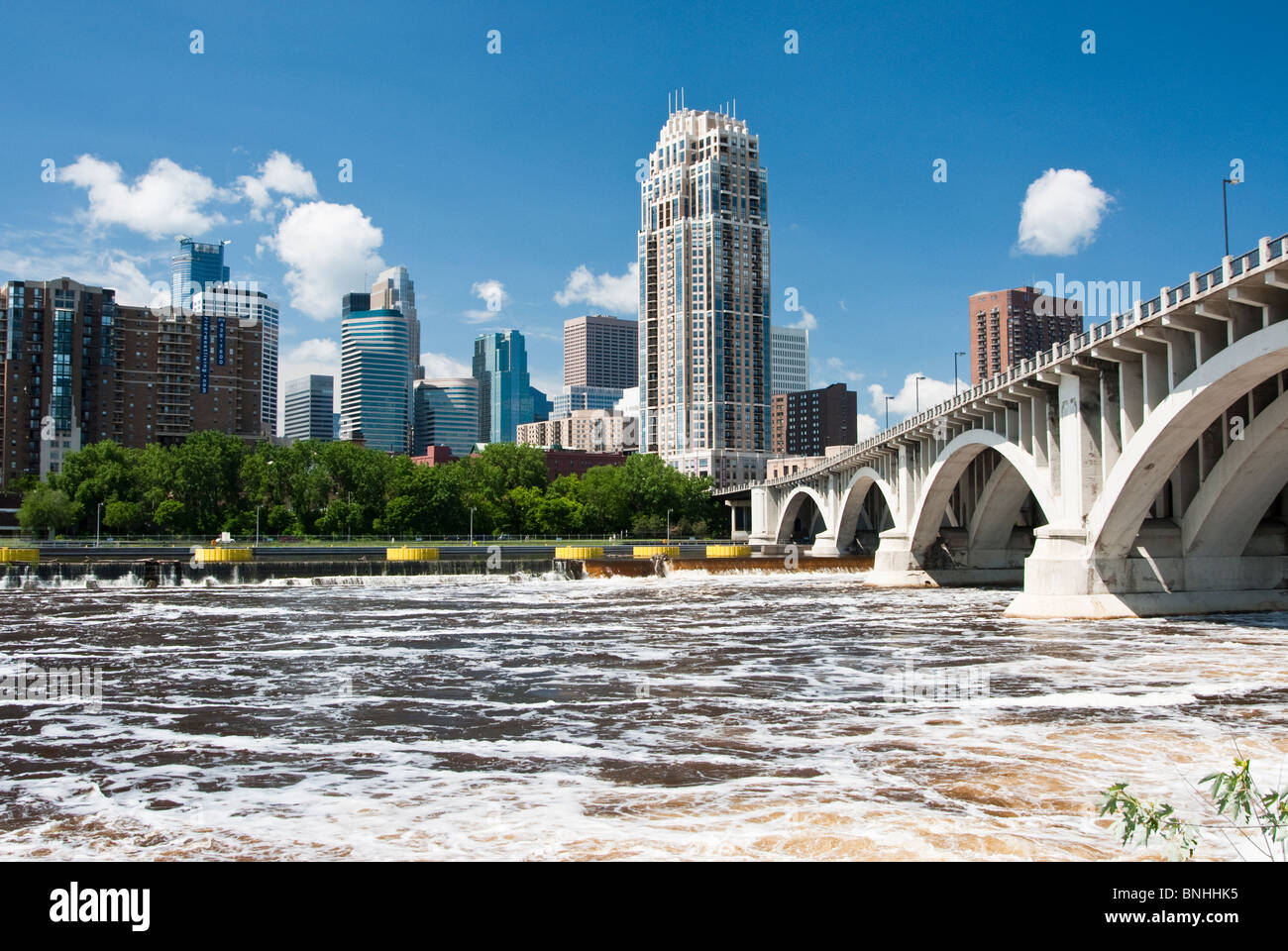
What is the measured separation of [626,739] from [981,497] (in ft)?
176

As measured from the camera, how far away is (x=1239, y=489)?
1513 inches

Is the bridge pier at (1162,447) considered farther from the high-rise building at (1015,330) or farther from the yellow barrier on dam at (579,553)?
the high-rise building at (1015,330)

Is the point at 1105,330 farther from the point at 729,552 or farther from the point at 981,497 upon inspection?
the point at 729,552

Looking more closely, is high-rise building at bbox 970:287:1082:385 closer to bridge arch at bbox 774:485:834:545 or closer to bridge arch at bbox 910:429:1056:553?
bridge arch at bbox 774:485:834:545

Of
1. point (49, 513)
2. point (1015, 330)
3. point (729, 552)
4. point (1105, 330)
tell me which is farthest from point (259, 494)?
point (1015, 330)

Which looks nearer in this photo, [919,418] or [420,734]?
[420,734]

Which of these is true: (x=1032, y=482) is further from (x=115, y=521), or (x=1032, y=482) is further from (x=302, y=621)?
(x=115, y=521)

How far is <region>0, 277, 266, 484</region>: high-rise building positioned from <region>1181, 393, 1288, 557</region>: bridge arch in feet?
552

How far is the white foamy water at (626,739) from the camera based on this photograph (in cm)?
1162

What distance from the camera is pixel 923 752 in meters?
16.2

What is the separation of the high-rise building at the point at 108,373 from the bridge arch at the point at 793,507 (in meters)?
109

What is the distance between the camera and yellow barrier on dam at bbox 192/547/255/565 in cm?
7512

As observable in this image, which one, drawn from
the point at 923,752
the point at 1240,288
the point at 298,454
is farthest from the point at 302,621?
the point at 298,454

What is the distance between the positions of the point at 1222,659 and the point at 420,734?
23.0m
